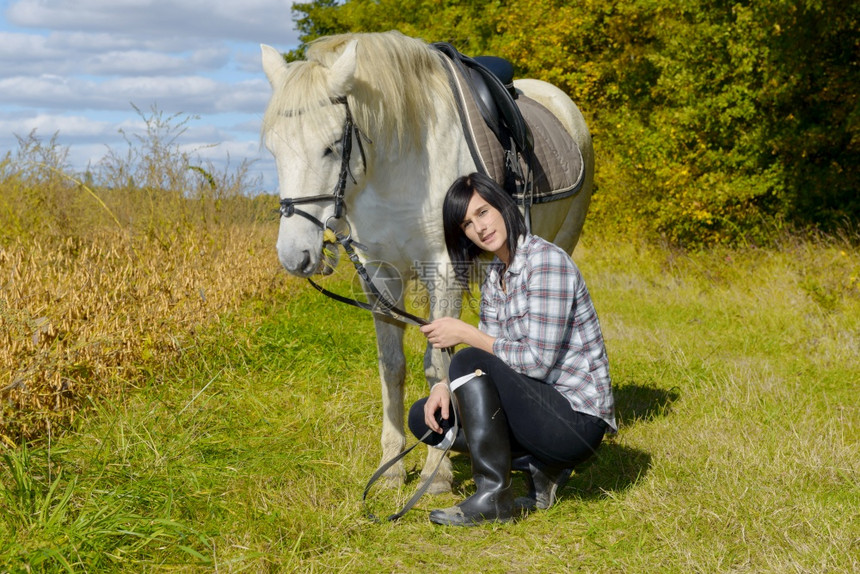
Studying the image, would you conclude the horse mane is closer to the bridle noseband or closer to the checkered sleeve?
the bridle noseband

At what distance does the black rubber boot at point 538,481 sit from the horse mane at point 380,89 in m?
1.52

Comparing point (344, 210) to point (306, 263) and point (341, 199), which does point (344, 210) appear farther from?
point (306, 263)

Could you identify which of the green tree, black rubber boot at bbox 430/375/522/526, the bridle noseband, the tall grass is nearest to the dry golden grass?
the tall grass

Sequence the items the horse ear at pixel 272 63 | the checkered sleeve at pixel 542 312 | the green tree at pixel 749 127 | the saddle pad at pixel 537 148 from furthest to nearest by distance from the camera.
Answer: the green tree at pixel 749 127 → the saddle pad at pixel 537 148 → the horse ear at pixel 272 63 → the checkered sleeve at pixel 542 312

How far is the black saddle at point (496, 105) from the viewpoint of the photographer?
411 cm

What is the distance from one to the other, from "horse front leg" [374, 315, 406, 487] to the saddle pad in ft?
3.10

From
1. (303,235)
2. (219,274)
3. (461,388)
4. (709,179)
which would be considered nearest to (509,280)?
(461,388)

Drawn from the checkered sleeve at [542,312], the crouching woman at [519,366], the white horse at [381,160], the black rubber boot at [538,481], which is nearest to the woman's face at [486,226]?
the crouching woman at [519,366]

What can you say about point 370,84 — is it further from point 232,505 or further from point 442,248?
point 232,505

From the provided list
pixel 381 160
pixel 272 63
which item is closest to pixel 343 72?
pixel 381 160

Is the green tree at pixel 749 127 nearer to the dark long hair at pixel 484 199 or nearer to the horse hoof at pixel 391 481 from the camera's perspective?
the dark long hair at pixel 484 199

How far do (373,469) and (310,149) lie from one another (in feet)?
5.32

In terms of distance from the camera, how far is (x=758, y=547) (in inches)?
112

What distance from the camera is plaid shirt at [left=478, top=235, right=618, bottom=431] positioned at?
3.10m
